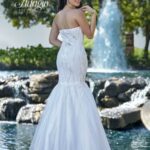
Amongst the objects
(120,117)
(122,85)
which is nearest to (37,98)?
(122,85)

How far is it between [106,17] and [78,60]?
988cm

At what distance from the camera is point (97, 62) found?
14047 millimetres

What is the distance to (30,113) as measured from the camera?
10289 mm

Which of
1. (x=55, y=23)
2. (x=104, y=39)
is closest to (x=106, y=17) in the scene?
(x=104, y=39)

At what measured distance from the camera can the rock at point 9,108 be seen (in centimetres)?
1087

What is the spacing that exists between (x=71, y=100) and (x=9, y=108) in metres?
6.73

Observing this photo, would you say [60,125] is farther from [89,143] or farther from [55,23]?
[55,23]

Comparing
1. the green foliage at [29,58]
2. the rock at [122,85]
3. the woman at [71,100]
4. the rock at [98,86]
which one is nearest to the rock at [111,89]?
the rock at [122,85]

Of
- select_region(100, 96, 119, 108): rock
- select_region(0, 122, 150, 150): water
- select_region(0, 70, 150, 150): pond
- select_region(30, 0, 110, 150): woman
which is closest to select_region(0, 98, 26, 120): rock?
select_region(0, 70, 150, 150): pond

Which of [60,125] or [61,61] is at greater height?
[61,61]

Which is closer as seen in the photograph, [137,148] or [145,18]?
[137,148]

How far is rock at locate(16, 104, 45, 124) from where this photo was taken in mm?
10094

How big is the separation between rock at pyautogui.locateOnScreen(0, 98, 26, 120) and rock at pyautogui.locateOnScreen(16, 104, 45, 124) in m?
0.33

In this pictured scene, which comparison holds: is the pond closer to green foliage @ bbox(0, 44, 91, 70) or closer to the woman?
green foliage @ bbox(0, 44, 91, 70)
